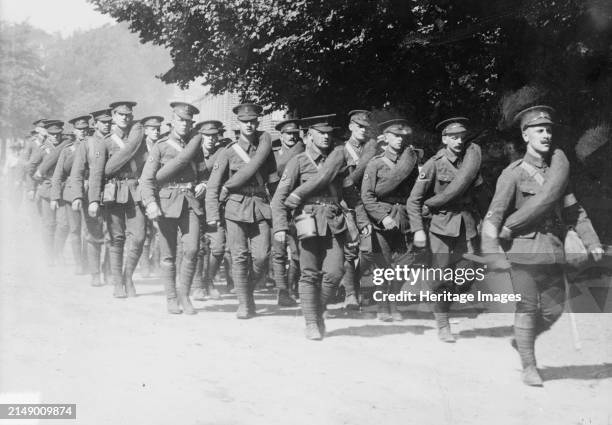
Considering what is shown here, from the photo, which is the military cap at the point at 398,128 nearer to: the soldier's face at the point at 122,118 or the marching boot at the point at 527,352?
the marching boot at the point at 527,352

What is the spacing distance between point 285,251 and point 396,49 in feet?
14.5

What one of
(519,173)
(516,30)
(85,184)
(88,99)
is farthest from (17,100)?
(519,173)

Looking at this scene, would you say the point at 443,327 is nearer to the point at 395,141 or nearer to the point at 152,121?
the point at 395,141

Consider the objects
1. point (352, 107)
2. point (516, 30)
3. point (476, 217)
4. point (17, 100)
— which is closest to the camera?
point (476, 217)

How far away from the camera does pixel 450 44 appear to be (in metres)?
11.4

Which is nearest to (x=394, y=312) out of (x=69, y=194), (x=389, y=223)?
(x=389, y=223)

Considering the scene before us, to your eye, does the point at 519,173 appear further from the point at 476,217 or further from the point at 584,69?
the point at 584,69

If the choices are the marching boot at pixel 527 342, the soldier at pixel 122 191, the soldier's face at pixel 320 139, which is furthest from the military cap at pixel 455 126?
the soldier at pixel 122 191

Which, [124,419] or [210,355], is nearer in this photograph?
[124,419]

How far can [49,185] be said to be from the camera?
44.5 ft

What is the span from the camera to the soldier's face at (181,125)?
354 inches

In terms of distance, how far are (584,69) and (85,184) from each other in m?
7.07

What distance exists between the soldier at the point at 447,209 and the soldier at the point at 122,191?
3.80 meters

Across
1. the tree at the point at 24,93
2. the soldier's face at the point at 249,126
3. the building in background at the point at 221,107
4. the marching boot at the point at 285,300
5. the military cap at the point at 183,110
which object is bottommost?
the marching boot at the point at 285,300
